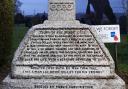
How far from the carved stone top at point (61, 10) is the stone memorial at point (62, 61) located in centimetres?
23

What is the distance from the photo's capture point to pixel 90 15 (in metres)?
26.5

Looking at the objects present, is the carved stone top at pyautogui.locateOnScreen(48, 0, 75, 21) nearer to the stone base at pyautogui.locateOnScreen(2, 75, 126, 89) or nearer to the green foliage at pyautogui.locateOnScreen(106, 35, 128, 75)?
the stone base at pyautogui.locateOnScreen(2, 75, 126, 89)

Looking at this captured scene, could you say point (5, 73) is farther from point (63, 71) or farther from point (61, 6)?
point (63, 71)

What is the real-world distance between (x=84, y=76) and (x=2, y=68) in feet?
19.8

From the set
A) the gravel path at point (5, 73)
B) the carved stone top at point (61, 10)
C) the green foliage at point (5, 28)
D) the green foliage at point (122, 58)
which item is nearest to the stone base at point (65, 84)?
the carved stone top at point (61, 10)

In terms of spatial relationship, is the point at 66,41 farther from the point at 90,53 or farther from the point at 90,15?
the point at 90,15

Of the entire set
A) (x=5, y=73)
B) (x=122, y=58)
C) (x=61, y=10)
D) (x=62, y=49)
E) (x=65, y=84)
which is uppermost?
(x=61, y=10)

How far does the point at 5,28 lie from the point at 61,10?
506 centimetres

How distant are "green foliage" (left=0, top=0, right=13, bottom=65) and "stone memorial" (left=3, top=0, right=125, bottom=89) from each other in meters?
4.90

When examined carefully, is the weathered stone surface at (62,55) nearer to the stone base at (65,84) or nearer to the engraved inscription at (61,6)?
the stone base at (65,84)

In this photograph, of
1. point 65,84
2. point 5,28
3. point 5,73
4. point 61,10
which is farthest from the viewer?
point 5,28

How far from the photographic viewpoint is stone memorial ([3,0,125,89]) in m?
7.50

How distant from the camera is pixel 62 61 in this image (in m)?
7.67

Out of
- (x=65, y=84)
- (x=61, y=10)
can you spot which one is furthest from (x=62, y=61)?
(x=61, y=10)
